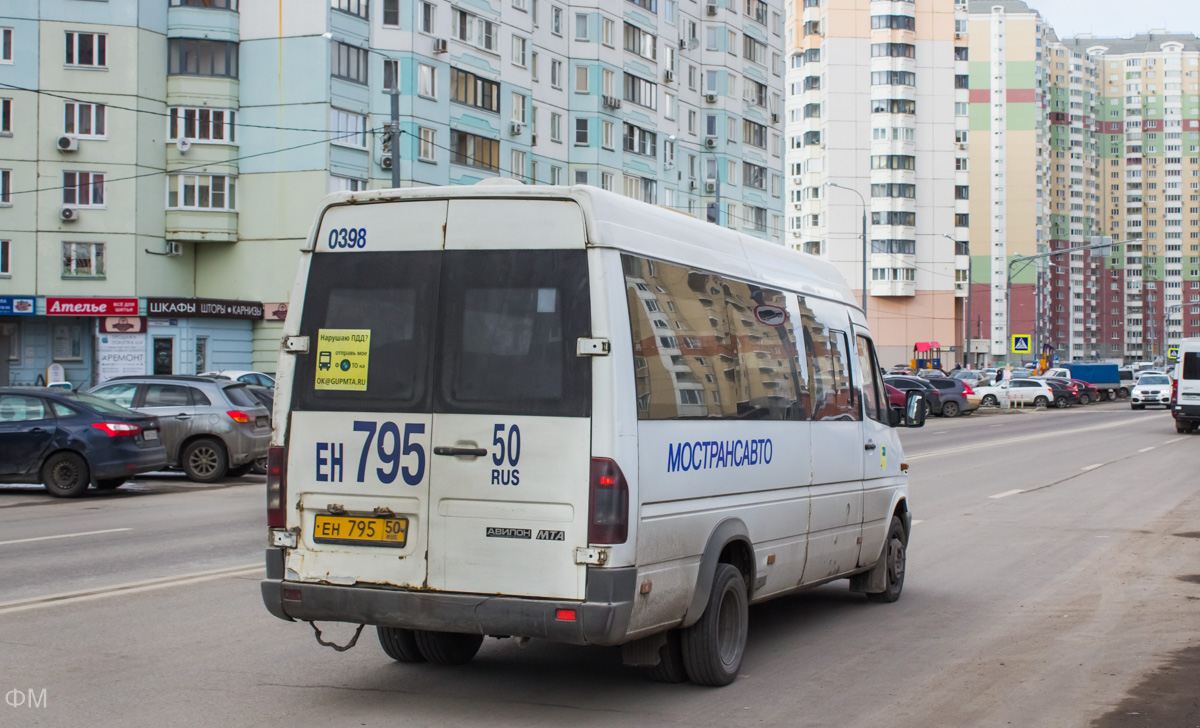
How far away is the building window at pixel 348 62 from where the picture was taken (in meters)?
50.8

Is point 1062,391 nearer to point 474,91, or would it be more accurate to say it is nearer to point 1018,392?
point 1018,392

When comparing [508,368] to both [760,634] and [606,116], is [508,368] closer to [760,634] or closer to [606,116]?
[760,634]

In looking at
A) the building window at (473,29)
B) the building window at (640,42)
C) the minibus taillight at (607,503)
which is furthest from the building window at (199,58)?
the minibus taillight at (607,503)

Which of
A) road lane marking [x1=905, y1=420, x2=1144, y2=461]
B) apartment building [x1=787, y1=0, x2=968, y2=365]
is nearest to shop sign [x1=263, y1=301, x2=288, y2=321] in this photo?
road lane marking [x1=905, y1=420, x2=1144, y2=461]

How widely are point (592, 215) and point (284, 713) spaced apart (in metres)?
2.72

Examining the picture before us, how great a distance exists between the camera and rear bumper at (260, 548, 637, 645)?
5852 millimetres

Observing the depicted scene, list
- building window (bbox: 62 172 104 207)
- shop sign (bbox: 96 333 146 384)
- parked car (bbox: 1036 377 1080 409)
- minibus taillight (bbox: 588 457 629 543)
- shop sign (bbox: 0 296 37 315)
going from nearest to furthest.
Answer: minibus taillight (bbox: 588 457 629 543) → shop sign (bbox: 0 296 37 315) → shop sign (bbox: 96 333 146 384) → building window (bbox: 62 172 104 207) → parked car (bbox: 1036 377 1080 409)

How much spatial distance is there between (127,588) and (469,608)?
187 inches

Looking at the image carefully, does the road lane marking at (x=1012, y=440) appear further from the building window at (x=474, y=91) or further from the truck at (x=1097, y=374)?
the truck at (x=1097, y=374)

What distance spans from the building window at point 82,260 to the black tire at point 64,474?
33.0m

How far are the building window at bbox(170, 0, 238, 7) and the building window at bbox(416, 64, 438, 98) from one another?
7468 millimetres

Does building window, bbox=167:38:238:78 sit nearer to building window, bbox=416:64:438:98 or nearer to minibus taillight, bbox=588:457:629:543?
building window, bbox=416:64:438:98

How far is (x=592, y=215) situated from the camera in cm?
608

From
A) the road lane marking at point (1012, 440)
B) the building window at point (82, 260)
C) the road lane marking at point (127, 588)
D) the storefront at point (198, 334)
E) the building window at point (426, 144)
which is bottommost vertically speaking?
the road lane marking at point (1012, 440)
